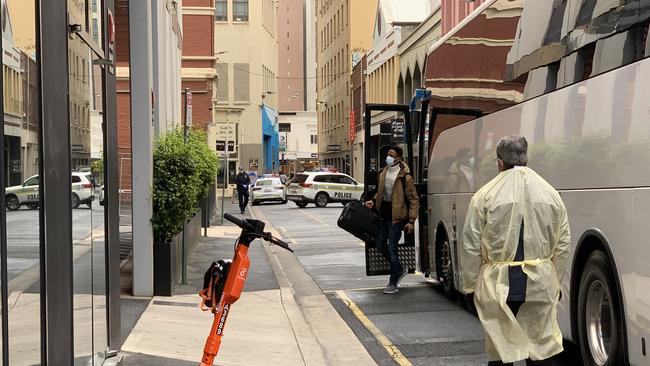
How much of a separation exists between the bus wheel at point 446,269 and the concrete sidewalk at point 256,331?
1.56 m

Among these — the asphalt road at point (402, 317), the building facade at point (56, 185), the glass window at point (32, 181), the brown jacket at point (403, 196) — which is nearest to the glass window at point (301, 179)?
the asphalt road at point (402, 317)

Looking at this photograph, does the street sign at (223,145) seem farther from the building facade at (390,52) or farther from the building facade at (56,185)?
the building facade at (56,185)

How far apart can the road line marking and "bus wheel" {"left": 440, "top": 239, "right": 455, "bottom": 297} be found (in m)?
1.23

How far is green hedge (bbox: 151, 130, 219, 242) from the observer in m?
9.57

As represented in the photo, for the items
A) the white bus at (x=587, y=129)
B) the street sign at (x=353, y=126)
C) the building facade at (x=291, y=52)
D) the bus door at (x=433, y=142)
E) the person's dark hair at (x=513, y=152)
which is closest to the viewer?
the person's dark hair at (x=513, y=152)

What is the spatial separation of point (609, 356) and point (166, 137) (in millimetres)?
6732

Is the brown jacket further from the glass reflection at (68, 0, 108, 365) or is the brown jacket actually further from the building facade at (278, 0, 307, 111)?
the building facade at (278, 0, 307, 111)

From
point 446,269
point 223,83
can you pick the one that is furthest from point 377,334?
point 223,83

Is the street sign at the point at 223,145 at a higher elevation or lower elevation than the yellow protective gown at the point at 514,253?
higher

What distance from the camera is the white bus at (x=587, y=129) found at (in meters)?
5.02

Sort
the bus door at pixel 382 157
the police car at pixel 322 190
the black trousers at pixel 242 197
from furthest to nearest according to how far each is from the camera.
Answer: the police car at pixel 322 190, the black trousers at pixel 242 197, the bus door at pixel 382 157

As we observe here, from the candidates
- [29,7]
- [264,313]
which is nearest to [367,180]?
[264,313]

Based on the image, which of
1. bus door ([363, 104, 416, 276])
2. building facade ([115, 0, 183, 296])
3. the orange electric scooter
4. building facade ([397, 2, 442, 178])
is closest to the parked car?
building facade ([397, 2, 442, 178])

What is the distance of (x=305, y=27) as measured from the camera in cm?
16175
